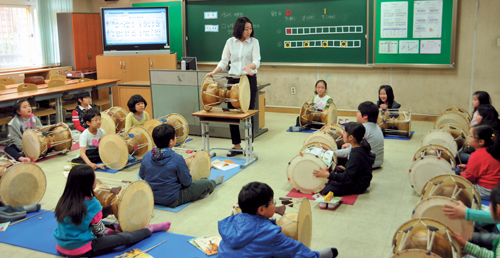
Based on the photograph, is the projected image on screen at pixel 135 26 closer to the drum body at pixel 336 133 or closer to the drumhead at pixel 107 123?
the drumhead at pixel 107 123

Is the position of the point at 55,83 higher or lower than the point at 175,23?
lower

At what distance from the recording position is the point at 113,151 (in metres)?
5.48

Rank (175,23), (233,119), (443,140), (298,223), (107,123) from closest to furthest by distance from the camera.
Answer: (298,223)
(443,140)
(233,119)
(107,123)
(175,23)

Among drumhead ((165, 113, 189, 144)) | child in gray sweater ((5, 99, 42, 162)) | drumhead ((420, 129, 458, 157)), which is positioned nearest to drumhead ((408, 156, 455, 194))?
drumhead ((420, 129, 458, 157))

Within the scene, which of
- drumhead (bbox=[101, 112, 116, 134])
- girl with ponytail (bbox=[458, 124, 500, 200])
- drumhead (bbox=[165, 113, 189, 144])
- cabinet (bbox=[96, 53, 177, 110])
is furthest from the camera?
cabinet (bbox=[96, 53, 177, 110])

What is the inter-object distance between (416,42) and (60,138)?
21.0 ft

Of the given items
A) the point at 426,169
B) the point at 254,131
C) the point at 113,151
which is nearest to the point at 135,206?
the point at 113,151

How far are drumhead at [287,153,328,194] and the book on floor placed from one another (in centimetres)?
119

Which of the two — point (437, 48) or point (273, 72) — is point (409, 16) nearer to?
point (437, 48)

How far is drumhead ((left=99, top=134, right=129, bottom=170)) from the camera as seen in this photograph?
5.37 meters

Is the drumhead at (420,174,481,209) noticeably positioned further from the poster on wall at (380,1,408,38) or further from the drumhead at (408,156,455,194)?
the poster on wall at (380,1,408,38)

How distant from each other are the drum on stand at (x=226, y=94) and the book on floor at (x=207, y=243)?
2284mm

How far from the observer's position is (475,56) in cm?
767

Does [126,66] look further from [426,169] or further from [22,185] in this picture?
[426,169]
